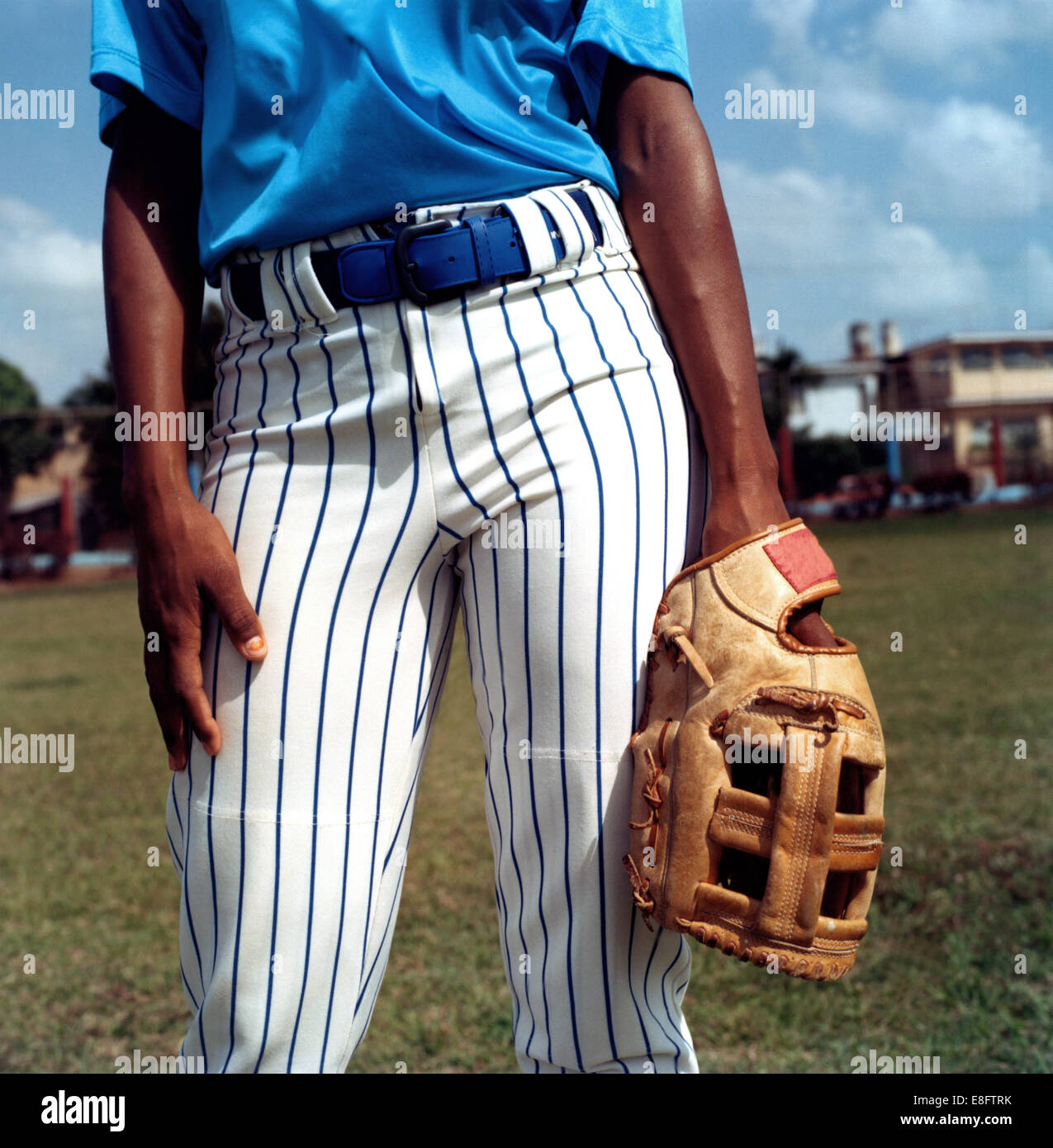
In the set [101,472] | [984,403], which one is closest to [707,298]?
[984,403]

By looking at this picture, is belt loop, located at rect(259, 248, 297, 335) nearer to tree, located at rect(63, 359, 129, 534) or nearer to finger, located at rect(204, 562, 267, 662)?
finger, located at rect(204, 562, 267, 662)

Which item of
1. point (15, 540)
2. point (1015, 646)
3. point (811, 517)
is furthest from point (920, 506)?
point (15, 540)

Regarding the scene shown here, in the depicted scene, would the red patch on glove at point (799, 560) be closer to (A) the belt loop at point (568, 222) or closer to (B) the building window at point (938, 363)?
(A) the belt loop at point (568, 222)

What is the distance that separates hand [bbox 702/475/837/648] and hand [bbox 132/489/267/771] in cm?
41

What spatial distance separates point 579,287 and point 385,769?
456 millimetres

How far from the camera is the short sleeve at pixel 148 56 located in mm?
971

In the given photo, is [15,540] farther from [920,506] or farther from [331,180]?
[331,180]

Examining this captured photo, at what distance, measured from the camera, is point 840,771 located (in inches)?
37.4

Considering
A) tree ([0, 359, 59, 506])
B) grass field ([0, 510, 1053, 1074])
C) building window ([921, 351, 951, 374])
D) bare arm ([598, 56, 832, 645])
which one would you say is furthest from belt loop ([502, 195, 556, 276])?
tree ([0, 359, 59, 506])

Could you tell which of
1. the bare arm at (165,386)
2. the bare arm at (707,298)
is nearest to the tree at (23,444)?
the bare arm at (165,386)

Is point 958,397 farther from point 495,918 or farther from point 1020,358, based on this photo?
point 495,918

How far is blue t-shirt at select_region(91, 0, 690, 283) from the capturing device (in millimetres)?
896

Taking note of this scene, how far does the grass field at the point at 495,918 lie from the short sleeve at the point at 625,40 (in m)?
1.56

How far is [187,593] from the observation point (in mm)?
938
